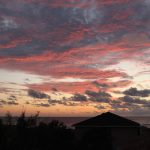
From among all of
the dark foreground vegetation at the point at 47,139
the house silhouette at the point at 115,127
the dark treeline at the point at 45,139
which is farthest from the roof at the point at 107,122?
the dark treeline at the point at 45,139

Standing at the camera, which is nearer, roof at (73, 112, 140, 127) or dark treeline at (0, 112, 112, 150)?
dark treeline at (0, 112, 112, 150)

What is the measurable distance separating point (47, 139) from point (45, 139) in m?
0.20

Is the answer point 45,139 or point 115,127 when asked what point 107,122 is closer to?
point 115,127

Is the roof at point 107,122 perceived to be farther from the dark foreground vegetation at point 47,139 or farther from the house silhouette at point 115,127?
the dark foreground vegetation at point 47,139

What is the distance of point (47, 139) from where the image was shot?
92.7 feet

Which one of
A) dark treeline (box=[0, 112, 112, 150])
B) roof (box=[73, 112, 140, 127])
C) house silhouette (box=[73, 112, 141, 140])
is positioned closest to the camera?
dark treeline (box=[0, 112, 112, 150])

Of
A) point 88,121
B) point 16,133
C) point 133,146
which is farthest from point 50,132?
point 88,121

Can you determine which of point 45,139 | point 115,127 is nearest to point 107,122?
point 115,127

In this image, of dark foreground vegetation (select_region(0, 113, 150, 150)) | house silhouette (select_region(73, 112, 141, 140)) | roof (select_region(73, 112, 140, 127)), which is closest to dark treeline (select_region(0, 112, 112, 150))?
dark foreground vegetation (select_region(0, 113, 150, 150))

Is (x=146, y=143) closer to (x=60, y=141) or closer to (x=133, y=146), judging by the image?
(x=133, y=146)

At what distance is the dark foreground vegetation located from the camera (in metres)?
27.7

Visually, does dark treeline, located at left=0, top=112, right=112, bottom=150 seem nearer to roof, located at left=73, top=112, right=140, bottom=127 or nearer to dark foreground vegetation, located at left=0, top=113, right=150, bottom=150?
dark foreground vegetation, located at left=0, top=113, right=150, bottom=150

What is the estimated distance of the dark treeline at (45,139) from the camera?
27688 mm

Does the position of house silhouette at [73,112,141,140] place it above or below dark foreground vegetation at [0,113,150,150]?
above
